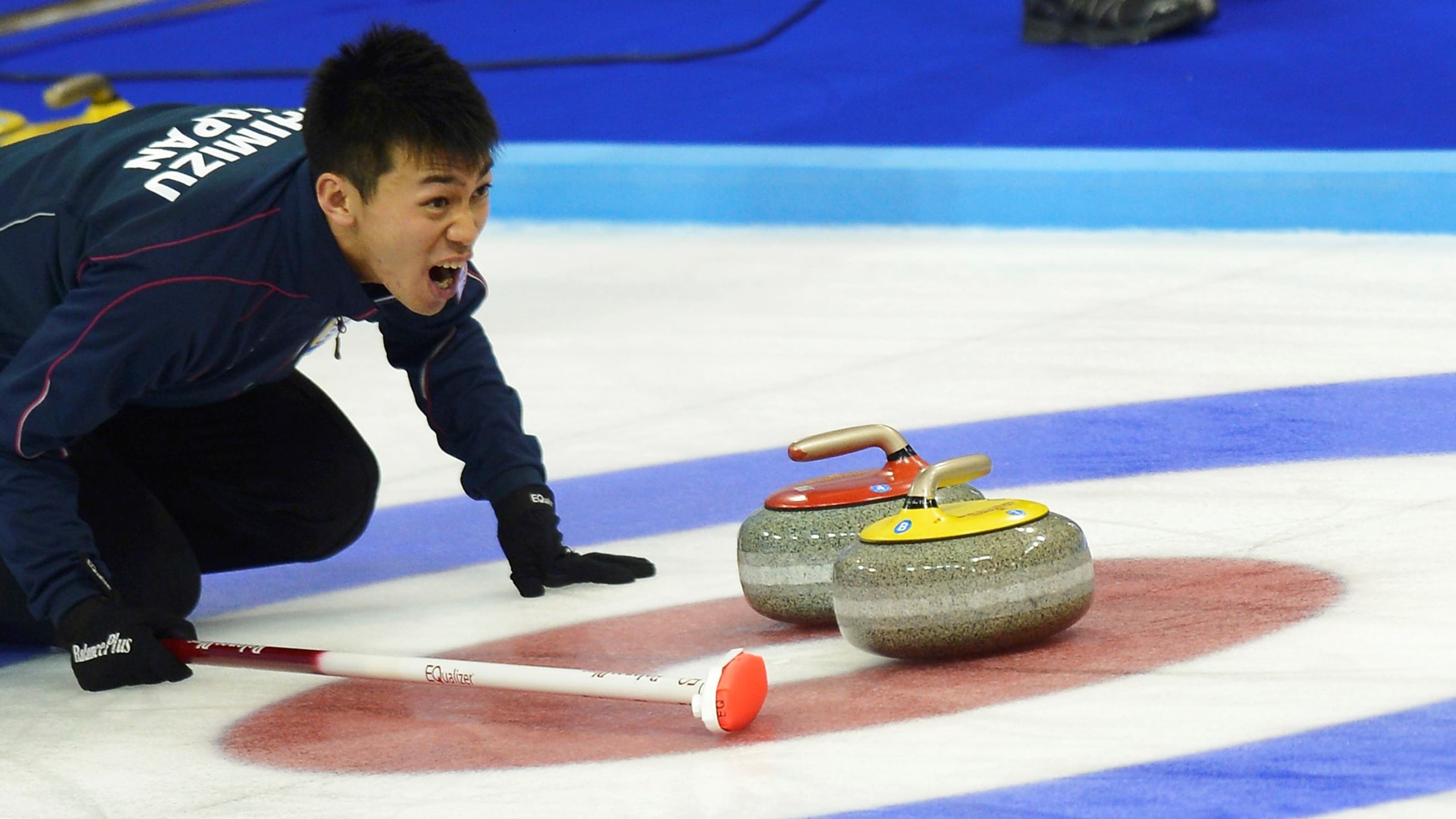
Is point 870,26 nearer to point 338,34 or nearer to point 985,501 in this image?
point 338,34

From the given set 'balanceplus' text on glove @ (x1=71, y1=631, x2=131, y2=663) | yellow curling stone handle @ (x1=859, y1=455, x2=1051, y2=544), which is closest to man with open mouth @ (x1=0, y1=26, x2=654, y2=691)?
'balanceplus' text on glove @ (x1=71, y1=631, x2=131, y2=663)

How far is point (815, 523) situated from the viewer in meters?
1.92

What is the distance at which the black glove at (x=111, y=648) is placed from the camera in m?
1.98

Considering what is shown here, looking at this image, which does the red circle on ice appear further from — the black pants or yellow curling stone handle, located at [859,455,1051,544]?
the black pants

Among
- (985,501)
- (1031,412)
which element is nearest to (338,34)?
(1031,412)

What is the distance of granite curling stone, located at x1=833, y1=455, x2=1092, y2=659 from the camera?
171 centimetres

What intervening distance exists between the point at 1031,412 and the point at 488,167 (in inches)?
44.7

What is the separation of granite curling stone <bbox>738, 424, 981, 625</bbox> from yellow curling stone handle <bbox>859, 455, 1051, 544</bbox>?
9cm

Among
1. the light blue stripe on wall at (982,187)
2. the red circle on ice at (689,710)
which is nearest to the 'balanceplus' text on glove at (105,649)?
the red circle on ice at (689,710)

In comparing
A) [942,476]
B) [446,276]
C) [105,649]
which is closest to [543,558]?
[446,276]

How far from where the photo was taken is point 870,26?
574 cm

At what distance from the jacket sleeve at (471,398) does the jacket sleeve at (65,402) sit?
360 mm

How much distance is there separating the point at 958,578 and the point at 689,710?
26 centimetres

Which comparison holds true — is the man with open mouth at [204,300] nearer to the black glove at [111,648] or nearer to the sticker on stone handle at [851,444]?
the black glove at [111,648]
